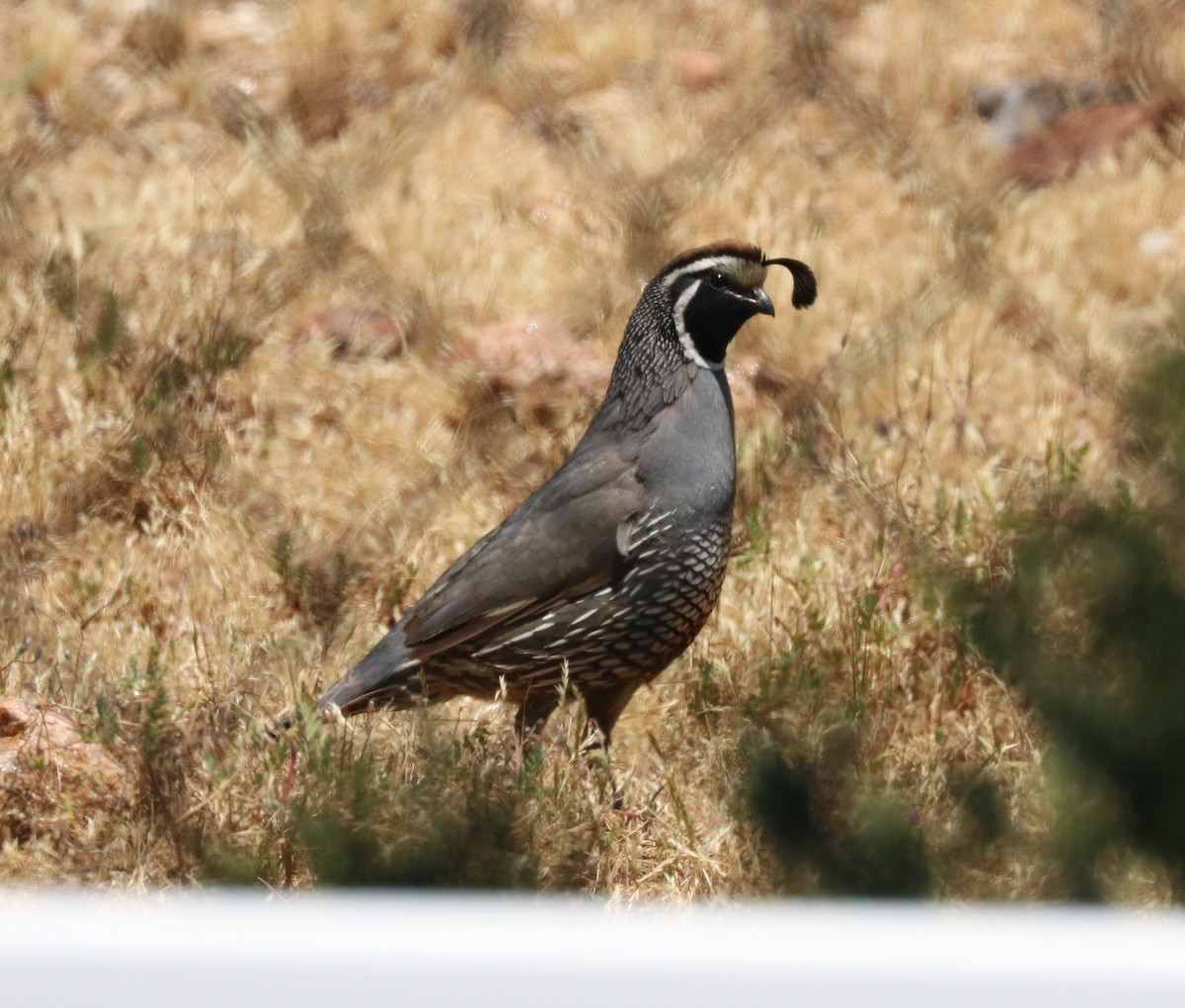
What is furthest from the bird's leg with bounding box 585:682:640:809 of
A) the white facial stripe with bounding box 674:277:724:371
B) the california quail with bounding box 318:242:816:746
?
the white facial stripe with bounding box 674:277:724:371

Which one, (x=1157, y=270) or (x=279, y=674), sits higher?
(x=1157, y=270)

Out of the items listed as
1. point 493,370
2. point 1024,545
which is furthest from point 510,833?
point 493,370

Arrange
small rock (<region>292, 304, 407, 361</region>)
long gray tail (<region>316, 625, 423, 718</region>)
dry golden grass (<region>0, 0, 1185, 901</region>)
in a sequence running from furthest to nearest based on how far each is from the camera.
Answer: small rock (<region>292, 304, 407, 361</region>) < long gray tail (<region>316, 625, 423, 718</region>) < dry golden grass (<region>0, 0, 1185, 901</region>)

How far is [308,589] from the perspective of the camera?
2.48 metres

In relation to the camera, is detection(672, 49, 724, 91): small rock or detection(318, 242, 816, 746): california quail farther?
detection(672, 49, 724, 91): small rock

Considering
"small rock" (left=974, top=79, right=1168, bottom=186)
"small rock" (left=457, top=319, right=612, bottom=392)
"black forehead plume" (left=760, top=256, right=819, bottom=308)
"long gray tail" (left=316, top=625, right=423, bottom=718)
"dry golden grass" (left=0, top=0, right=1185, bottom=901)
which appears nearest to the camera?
"dry golden grass" (left=0, top=0, right=1185, bottom=901)

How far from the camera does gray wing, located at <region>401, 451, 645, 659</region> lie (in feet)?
7.64

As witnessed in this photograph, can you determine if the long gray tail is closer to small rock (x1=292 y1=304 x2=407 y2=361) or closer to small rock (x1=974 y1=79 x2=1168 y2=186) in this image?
small rock (x1=292 y1=304 x2=407 y2=361)

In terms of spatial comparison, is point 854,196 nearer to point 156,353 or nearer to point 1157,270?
point 1157,270

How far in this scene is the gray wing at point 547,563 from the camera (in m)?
2.33

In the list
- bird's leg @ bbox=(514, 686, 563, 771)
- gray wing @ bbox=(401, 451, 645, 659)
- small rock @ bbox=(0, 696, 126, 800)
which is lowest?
bird's leg @ bbox=(514, 686, 563, 771)

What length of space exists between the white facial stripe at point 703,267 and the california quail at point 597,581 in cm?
1

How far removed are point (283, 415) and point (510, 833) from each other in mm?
1327

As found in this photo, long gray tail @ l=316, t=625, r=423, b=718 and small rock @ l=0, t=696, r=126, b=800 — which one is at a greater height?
small rock @ l=0, t=696, r=126, b=800
